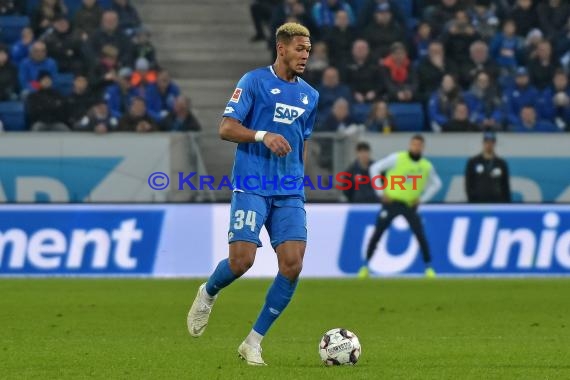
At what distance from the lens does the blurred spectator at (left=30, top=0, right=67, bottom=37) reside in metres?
22.7

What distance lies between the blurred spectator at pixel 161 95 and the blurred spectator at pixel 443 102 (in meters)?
4.06

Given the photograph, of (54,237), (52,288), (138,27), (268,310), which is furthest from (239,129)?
(138,27)

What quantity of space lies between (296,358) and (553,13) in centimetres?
1658

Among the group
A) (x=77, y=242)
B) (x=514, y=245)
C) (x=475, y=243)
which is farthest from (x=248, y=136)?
(x=514, y=245)

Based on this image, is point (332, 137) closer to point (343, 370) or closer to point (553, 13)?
point (553, 13)

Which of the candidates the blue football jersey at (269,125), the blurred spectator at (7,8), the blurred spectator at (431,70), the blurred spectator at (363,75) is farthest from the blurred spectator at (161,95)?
the blue football jersey at (269,125)

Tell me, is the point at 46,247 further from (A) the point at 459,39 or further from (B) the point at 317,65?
(A) the point at 459,39

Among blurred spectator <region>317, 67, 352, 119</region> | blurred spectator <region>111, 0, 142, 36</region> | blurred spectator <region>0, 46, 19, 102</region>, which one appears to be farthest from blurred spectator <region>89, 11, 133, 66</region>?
blurred spectator <region>317, 67, 352, 119</region>

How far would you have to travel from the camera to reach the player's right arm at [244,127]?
8666 mm

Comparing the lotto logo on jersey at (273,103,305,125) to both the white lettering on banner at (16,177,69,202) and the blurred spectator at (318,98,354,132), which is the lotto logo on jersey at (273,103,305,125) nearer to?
the white lettering on banner at (16,177,69,202)

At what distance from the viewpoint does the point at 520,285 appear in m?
18.0

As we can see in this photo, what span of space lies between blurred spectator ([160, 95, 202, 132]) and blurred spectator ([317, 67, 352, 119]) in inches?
79.6

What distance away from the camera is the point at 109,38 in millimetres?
22594

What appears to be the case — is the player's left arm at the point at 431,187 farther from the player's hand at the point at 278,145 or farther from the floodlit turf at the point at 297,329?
the player's hand at the point at 278,145
